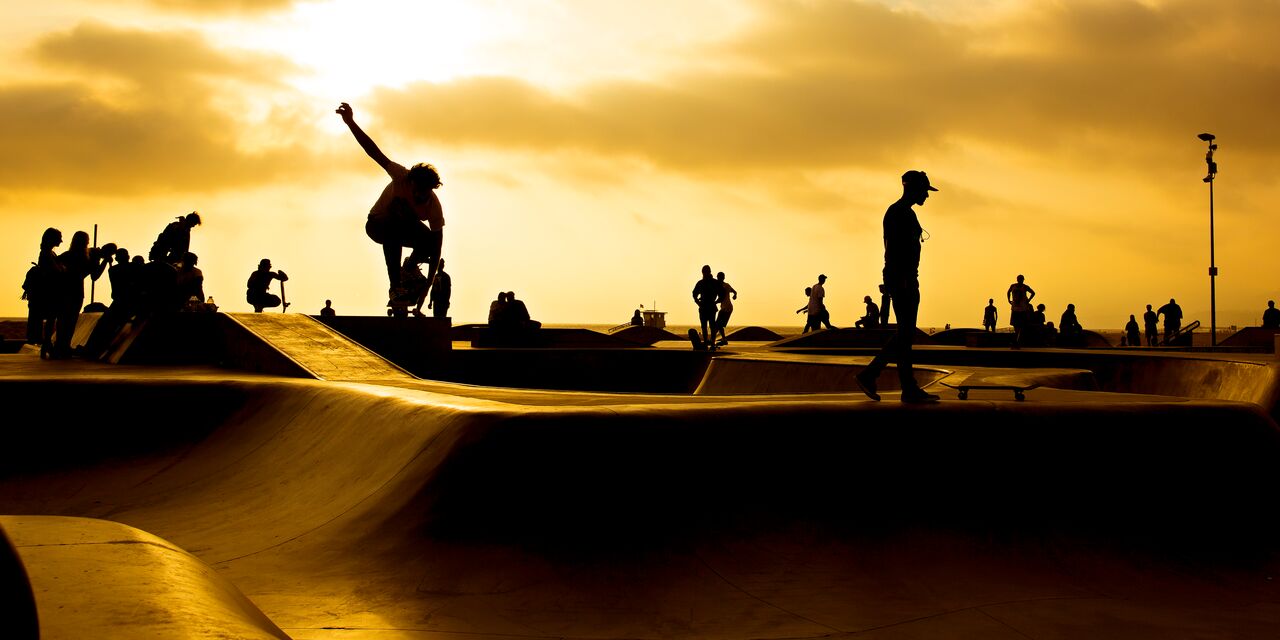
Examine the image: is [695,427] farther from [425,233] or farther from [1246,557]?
[425,233]

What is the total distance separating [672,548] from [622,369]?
12524 millimetres

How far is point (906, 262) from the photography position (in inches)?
278

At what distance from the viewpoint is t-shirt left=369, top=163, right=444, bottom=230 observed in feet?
44.8

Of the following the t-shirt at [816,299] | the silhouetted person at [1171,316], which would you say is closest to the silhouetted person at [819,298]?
the t-shirt at [816,299]

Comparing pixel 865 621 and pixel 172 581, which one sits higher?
pixel 172 581

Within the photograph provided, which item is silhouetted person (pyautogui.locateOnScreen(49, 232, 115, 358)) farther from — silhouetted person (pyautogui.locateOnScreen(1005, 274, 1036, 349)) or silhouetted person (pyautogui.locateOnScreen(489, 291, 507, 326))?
silhouetted person (pyautogui.locateOnScreen(1005, 274, 1036, 349))

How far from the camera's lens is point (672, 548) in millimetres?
5867

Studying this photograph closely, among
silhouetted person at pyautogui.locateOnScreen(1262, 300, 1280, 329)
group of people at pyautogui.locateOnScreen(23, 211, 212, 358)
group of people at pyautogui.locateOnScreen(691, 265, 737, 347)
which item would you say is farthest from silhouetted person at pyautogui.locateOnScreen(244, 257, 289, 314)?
silhouetted person at pyautogui.locateOnScreen(1262, 300, 1280, 329)

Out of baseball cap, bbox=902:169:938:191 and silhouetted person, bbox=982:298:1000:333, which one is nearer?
baseball cap, bbox=902:169:938:191

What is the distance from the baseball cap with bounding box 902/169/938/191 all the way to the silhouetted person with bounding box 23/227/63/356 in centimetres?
1047

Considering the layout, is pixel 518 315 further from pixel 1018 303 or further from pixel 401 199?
pixel 1018 303

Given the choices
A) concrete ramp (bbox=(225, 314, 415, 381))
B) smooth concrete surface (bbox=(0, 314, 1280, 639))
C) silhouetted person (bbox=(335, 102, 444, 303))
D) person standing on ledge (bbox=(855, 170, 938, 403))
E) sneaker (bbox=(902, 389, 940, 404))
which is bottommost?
smooth concrete surface (bbox=(0, 314, 1280, 639))

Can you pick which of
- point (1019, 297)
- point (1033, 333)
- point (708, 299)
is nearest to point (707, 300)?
point (708, 299)

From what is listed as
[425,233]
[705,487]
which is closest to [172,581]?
[705,487]
